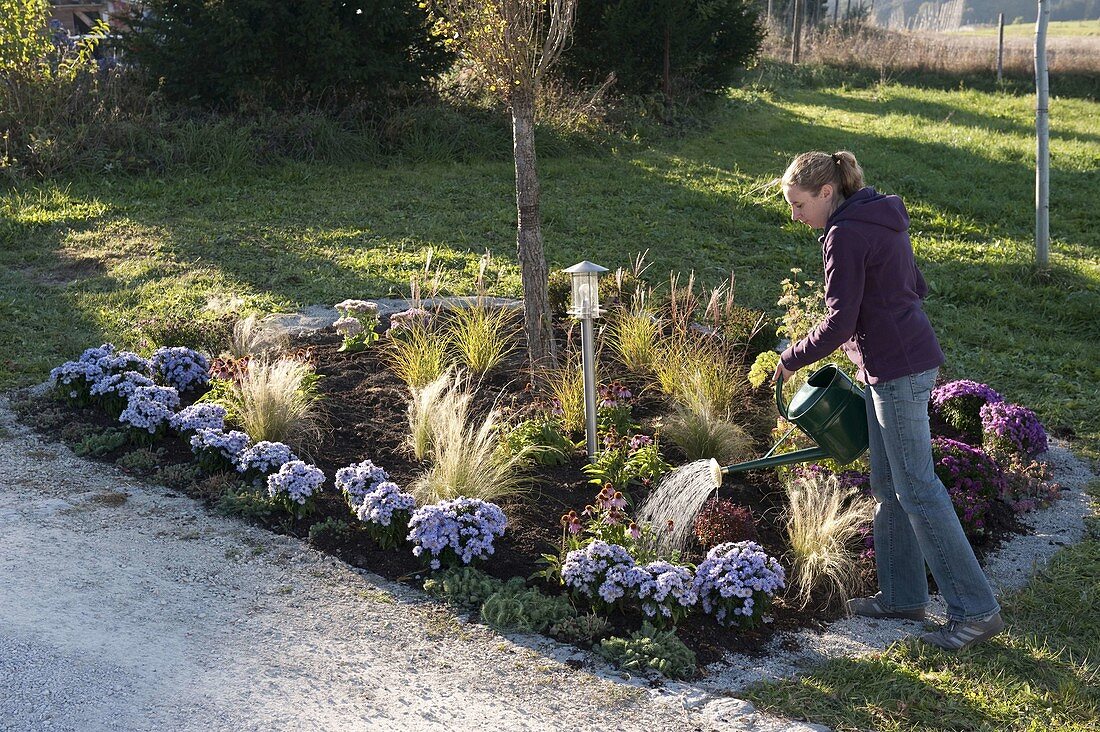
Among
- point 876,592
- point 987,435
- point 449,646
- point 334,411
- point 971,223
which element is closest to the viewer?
point 449,646

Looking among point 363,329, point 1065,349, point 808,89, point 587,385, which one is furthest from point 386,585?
point 808,89

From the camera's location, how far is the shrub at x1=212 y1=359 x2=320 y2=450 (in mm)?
4805

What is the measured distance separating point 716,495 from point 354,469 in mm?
1528

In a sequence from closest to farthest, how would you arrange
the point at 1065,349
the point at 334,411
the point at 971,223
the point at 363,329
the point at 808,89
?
the point at 334,411, the point at 363,329, the point at 1065,349, the point at 971,223, the point at 808,89

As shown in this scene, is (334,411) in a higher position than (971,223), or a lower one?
lower

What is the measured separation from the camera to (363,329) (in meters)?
6.14

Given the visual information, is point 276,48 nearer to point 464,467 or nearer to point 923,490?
point 464,467

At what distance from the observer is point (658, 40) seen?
13.6 meters

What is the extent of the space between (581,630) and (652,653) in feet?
0.91

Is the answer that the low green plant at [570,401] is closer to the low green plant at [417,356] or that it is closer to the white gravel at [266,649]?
the low green plant at [417,356]

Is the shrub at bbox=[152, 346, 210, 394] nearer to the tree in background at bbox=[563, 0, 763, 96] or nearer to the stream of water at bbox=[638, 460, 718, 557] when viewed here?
the stream of water at bbox=[638, 460, 718, 557]

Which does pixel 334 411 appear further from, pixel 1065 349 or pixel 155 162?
pixel 155 162

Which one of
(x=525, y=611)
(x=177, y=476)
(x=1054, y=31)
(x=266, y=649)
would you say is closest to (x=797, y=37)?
(x=177, y=476)

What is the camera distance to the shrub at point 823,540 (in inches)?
148
